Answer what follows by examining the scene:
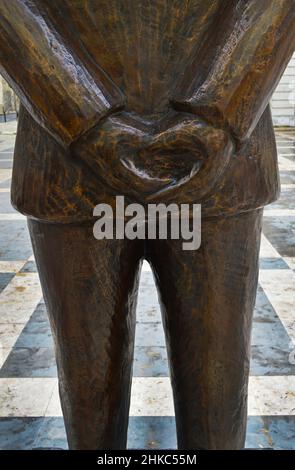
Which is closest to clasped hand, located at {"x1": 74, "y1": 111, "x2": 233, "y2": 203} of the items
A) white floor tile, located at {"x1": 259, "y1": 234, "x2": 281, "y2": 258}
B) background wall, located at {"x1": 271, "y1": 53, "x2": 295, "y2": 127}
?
white floor tile, located at {"x1": 259, "y1": 234, "x2": 281, "y2": 258}

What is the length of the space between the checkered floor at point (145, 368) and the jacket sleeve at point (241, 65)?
4.23ft

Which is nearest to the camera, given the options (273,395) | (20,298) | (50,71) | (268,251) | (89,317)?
(50,71)

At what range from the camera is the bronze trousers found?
0.97 metres

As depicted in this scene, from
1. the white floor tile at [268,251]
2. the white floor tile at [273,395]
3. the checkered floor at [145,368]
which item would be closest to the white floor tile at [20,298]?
the checkered floor at [145,368]

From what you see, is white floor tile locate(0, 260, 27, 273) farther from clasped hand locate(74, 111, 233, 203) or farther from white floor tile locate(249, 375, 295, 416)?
clasped hand locate(74, 111, 233, 203)

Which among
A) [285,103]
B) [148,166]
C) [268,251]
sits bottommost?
[268,251]

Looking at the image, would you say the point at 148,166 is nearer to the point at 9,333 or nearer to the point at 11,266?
the point at 9,333

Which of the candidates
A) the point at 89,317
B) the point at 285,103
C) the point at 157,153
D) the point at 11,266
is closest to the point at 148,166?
the point at 157,153

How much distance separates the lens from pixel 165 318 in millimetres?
1096

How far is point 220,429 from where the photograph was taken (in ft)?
3.55

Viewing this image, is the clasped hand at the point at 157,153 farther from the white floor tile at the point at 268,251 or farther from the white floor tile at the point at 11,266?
the white floor tile at the point at 268,251

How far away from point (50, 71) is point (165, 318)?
1.72 feet

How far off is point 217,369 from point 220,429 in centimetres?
13

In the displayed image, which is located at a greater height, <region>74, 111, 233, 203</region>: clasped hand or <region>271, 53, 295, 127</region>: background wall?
<region>74, 111, 233, 203</region>: clasped hand
